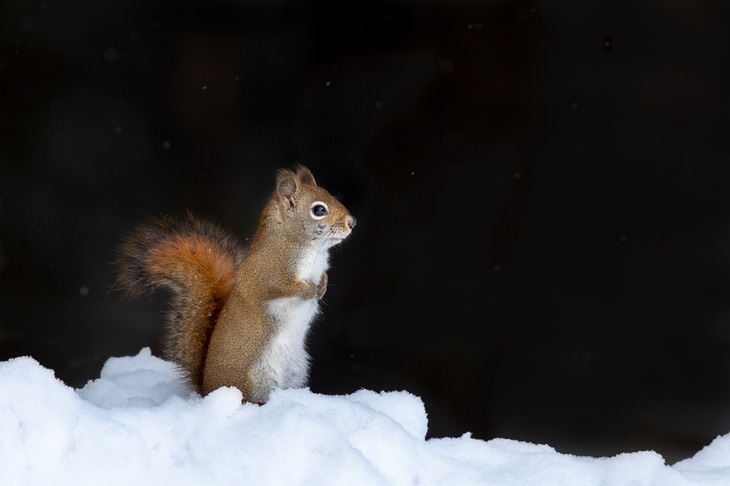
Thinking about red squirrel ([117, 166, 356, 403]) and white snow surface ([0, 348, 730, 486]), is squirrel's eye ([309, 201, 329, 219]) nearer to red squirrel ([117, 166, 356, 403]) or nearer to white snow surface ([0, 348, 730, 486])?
red squirrel ([117, 166, 356, 403])

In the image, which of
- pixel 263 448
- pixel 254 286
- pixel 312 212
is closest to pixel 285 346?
pixel 254 286

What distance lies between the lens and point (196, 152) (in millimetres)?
2152

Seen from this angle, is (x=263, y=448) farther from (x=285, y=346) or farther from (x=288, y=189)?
(x=288, y=189)

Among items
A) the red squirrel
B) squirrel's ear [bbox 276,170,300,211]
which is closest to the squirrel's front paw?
the red squirrel

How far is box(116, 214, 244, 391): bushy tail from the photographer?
1449 mm

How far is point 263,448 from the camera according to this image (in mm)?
1028

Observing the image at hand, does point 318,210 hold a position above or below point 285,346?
above

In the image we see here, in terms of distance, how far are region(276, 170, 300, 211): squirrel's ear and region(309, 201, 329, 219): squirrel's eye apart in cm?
3

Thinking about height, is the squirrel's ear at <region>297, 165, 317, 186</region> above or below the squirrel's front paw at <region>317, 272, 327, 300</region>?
above

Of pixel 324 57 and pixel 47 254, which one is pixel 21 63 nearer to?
pixel 47 254

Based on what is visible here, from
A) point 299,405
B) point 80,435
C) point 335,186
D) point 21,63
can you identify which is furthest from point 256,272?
point 21,63

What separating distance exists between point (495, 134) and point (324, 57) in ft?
1.50

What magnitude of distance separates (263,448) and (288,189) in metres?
0.48

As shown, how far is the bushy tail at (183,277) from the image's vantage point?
1.45m
